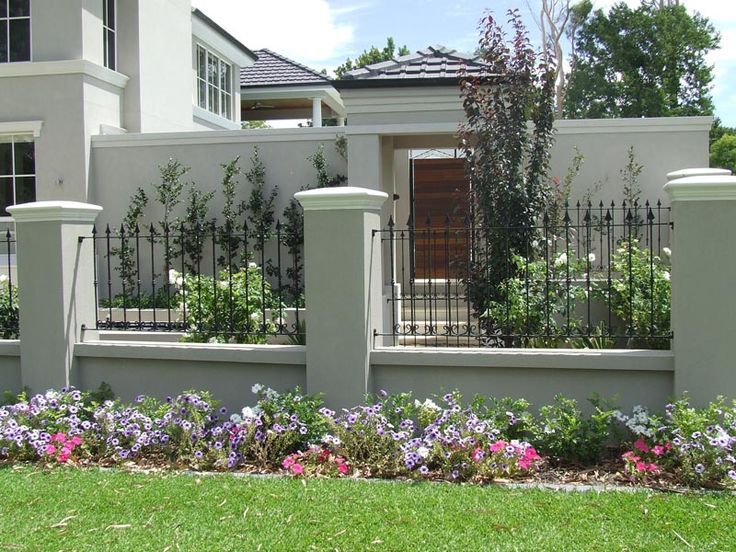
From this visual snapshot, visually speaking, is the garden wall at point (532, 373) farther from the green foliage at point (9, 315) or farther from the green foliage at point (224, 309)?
the green foliage at point (9, 315)

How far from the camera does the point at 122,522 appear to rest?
468cm

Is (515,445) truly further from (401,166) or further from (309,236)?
(401,166)

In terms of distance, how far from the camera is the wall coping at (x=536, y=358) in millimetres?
5980

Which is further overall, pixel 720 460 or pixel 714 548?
pixel 720 460

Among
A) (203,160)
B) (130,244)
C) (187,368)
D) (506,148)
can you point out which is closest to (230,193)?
(203,160)

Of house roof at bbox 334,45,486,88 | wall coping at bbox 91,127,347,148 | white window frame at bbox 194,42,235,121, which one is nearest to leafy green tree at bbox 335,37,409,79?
white window frame at bbox 194,42,235,121

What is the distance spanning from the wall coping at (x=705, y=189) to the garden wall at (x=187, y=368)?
10.4 feet

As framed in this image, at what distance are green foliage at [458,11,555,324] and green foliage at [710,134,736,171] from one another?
21.6 meters

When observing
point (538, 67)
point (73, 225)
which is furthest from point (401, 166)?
point (73, 225)

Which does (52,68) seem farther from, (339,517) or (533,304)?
(339,517)

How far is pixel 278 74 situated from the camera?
2088 cm

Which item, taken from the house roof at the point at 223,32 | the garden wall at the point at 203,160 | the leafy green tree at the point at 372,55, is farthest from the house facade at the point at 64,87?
the leafy green tree at the point at 372,55

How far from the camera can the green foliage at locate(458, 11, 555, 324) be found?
834 centimetres

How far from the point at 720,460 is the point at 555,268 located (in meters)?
2.99
